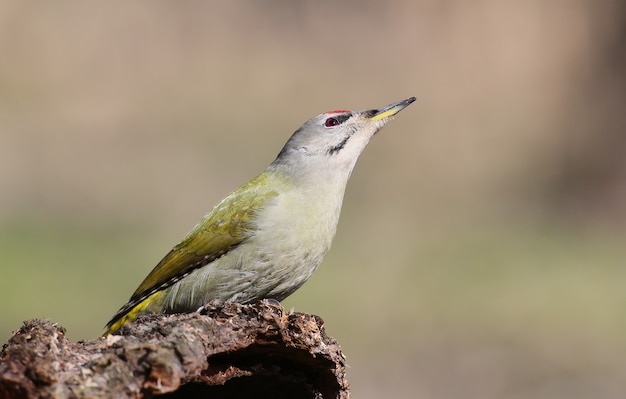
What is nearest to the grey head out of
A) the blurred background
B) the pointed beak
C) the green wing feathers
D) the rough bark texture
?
the pointed beak

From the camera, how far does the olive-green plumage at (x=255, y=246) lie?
17.2 ft

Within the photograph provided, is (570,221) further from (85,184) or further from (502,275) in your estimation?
(85,184)

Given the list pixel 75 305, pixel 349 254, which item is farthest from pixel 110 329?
pixel 349 254

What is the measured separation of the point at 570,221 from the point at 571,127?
75.8 inches

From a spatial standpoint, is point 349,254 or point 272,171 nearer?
point 272,171

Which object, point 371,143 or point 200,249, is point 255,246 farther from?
point 371,143

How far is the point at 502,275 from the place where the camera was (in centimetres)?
1159

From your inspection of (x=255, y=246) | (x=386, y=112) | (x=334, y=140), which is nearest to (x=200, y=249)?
(x=255, y=246)

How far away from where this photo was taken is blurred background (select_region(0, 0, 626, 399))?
1138cm

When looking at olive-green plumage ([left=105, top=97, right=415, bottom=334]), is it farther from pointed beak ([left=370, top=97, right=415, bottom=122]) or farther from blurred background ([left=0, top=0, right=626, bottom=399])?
blurred background ([left=0, top=0, right=626, bottom=399])

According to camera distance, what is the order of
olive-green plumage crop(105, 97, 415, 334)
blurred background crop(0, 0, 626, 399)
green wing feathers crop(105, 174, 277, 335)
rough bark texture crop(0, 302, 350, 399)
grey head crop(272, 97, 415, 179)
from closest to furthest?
rough bark texture crop(0, 302, 350, 399) < olive-green plumage crop(105, 97, 415, 334) < green wing feathers crop(105, 174, 277, 335) < grey head crop(272, 97, 415, 179) < blurred background crop(0, 0, 626, 399)

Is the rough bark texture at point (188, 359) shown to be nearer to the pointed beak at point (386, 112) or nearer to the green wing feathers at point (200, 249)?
Result: the green wing feathers at point (200, 249)

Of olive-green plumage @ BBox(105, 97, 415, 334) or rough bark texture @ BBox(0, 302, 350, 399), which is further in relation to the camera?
olive-green plumage @ BBox(105, 97, 415, 334)

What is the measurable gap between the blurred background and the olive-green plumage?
16.3ft
